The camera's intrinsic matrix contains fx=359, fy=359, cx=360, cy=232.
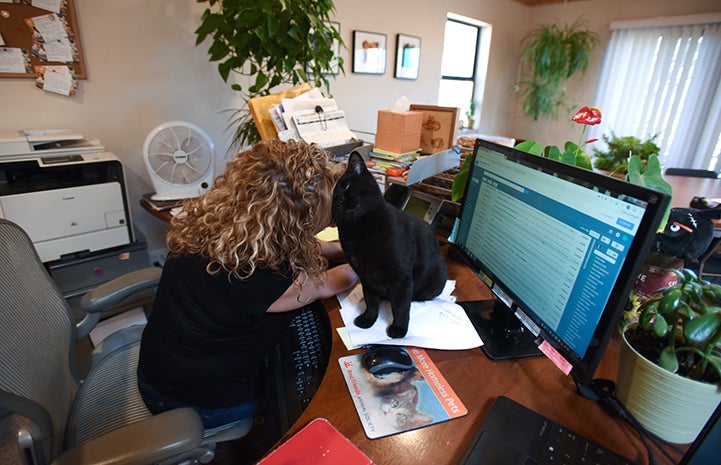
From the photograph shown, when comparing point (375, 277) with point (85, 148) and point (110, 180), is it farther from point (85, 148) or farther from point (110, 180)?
point (85, 148)

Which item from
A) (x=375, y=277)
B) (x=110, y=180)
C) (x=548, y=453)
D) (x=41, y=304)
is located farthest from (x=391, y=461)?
(x=110, y=180)

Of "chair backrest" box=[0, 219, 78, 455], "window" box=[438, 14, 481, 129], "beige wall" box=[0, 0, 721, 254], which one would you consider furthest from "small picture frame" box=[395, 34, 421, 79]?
"chair backrest" box=[0, 219, 78, 455]

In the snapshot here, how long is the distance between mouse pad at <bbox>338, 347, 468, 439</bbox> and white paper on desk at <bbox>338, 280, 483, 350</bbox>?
0.06 meters

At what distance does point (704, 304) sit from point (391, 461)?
57cm

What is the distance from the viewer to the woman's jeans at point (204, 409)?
0.97 metres

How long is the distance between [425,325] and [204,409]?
646mm

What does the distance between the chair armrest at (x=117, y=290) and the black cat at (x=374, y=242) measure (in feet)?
2.48

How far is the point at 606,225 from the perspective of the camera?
547mm

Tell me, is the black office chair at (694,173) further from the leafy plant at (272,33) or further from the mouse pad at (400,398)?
the mouse pad at (400,398)

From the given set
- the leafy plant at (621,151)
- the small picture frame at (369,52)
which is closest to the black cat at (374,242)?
the small picture frame at (369,52)

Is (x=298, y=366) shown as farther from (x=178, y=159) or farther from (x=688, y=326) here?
(x=178, y=159)

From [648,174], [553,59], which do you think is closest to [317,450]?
[648,174]

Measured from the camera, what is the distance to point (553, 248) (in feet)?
2.15

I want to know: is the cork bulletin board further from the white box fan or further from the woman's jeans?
the woman's jeans
